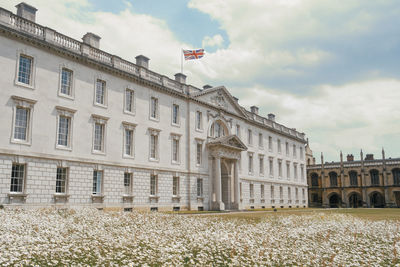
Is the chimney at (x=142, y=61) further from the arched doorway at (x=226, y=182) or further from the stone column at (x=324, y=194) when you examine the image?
the stone column at (x=324, y=194)

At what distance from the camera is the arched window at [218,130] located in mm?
42031

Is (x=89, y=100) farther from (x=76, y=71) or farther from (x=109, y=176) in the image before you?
(x=109, y=176)

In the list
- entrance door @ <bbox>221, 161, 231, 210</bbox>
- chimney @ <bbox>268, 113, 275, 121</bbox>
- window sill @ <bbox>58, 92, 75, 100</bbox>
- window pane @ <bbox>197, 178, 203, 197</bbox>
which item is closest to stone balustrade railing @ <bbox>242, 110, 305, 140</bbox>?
chimney @ <bbox>268, 113, 275, 121</bbox>

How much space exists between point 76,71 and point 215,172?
64.6 feet

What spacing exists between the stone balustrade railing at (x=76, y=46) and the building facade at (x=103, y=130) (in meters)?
0.08

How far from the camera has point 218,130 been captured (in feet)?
142

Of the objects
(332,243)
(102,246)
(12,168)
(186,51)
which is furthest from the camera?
(186,51)

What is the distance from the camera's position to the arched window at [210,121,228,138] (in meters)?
42.0

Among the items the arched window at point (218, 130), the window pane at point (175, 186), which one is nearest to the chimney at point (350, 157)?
the arched window at point (218, 130)

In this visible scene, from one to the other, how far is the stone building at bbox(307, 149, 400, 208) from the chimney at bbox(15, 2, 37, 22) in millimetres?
68267

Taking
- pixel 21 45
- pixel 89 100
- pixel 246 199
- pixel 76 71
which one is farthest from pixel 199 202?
pixel 21 45

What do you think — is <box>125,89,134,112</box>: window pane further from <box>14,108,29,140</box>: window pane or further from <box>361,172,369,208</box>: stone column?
<box>361,172,369,208</box>: stone column

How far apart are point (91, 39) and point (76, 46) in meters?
2.67

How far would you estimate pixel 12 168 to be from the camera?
2286 cm
